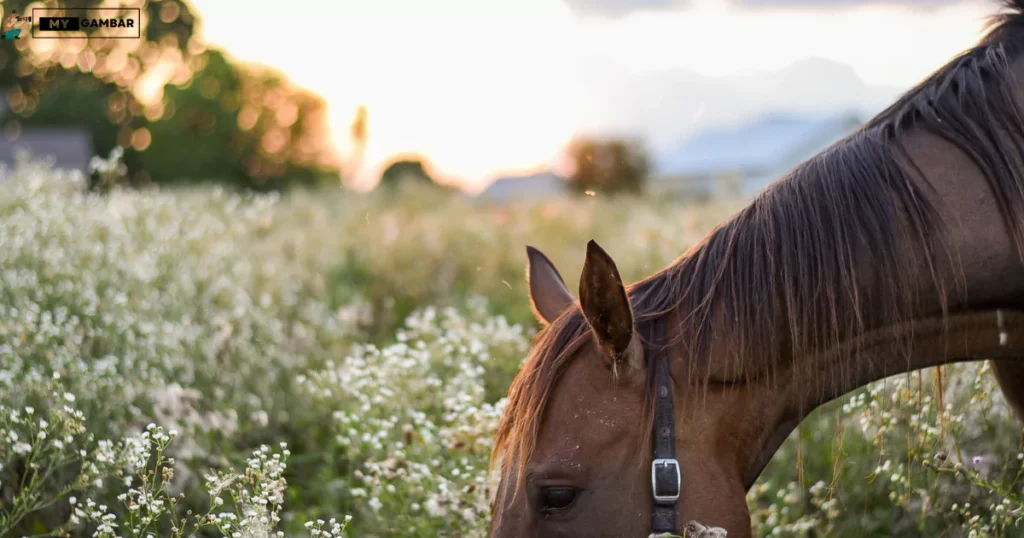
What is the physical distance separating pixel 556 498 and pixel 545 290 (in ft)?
2.04

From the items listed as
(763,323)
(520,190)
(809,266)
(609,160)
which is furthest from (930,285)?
(609,160)

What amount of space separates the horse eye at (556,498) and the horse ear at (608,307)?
29cm

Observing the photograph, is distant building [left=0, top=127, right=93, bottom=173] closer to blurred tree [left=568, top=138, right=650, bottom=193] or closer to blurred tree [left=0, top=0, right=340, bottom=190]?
blurred tree [left=0, top=0, right=340, bottom=190]

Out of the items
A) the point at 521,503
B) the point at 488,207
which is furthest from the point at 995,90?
the point at 488,207

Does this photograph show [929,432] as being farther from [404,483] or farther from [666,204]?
[666,204]

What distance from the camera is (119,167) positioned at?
5.31 m

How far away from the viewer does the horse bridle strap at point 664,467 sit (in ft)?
6.11

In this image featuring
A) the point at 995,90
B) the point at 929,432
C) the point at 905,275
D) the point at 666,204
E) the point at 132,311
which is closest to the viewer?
the point at 905,275

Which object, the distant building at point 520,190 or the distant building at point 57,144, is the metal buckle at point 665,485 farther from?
the distant building at point 57,144

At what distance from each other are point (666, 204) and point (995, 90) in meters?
8.00

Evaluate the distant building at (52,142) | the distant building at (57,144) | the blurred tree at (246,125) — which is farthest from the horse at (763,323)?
the blurred tree at (246,125)

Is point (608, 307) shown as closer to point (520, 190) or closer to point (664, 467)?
point (664, 467)

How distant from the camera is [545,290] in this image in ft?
7.63

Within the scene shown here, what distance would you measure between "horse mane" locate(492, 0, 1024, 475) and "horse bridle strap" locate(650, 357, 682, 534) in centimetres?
3
